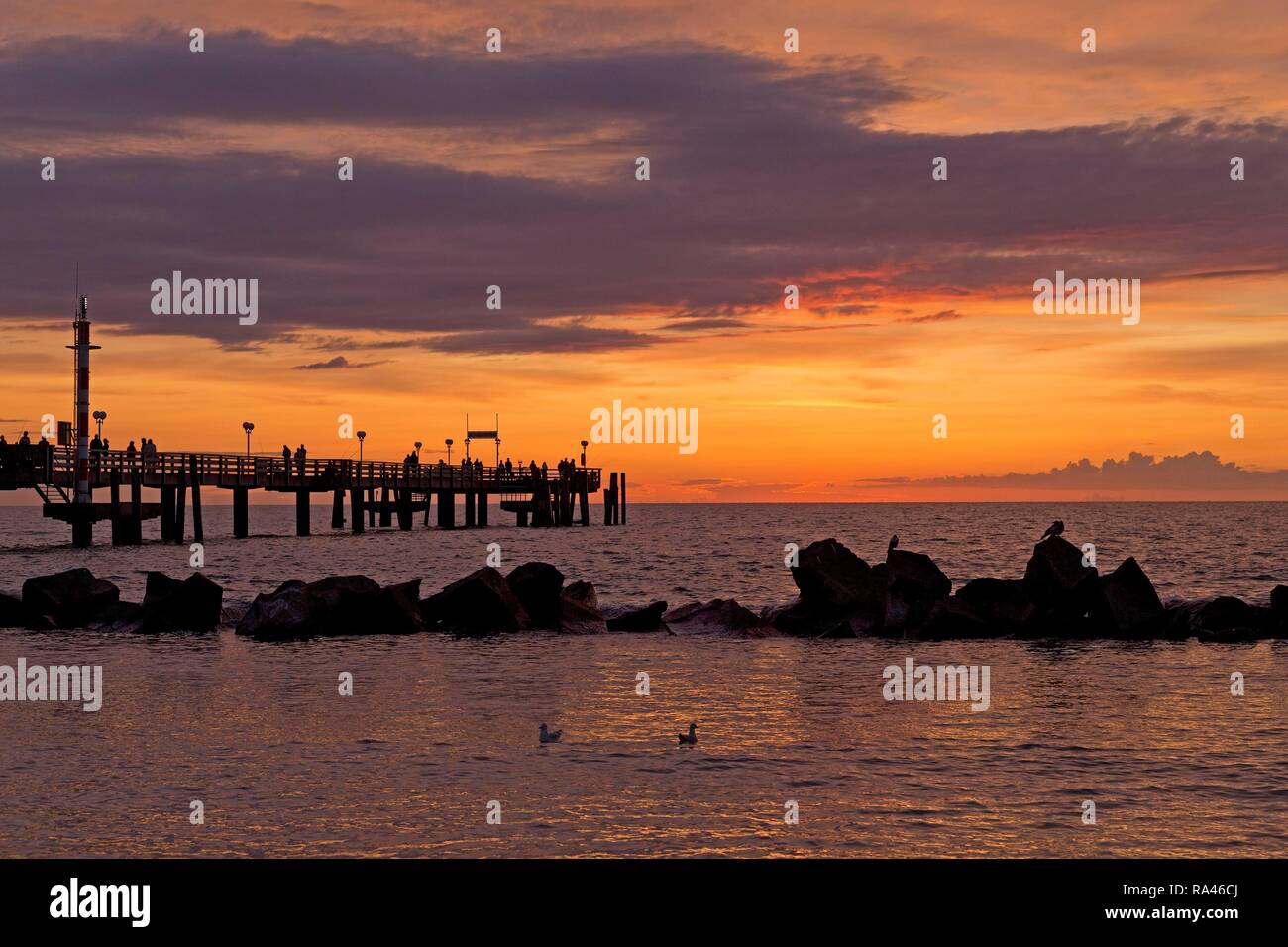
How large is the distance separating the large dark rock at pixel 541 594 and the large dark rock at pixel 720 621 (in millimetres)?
2707

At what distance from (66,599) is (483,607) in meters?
9.71

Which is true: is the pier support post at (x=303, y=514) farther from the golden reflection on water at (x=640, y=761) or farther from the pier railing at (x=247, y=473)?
the golden reflection on water at (x=640, y=761)

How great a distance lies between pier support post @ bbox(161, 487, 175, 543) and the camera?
69375 millimetres

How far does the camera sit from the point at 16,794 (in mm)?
→ 13141

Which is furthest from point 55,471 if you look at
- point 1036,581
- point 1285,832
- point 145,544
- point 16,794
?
point 1285,832

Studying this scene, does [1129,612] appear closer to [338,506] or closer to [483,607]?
[483,607]

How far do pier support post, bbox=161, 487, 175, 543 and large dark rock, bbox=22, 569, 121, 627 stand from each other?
3840 cm

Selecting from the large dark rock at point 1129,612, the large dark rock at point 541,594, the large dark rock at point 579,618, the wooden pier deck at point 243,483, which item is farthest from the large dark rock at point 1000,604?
the wooden pier deck at point 243,483

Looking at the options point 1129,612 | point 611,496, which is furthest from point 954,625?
point 611,496

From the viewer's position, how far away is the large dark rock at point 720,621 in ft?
97.4

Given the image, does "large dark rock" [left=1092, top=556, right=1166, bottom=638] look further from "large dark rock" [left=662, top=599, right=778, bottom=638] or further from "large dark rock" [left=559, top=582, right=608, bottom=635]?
"large dark rock" [left=559, top=582, right=608, bottom=635]
